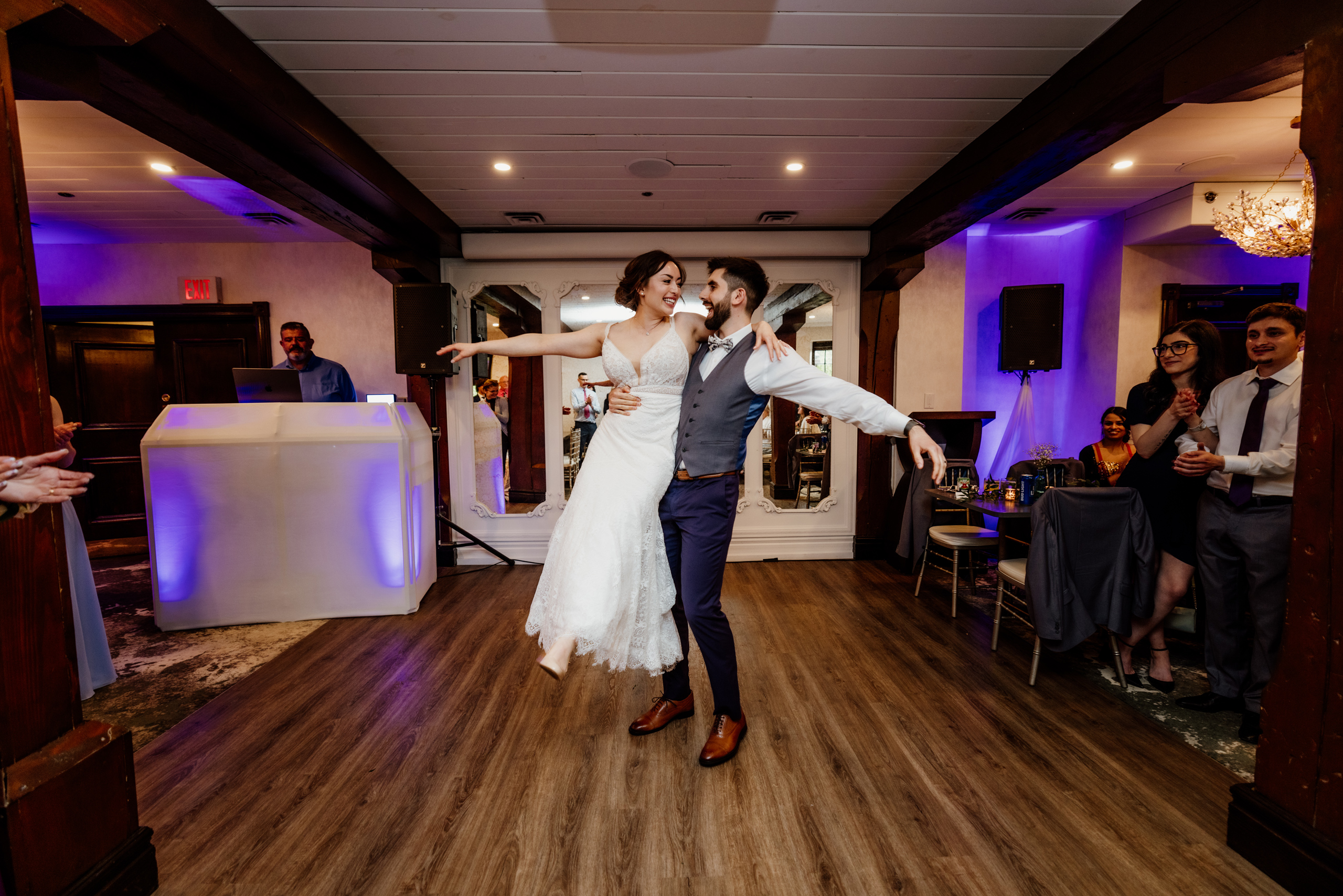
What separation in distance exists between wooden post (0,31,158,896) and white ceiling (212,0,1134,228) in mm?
1254

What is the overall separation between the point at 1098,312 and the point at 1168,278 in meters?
0.51

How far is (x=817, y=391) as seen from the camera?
1.94 metres

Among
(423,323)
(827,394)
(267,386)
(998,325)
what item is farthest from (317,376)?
(998,325)

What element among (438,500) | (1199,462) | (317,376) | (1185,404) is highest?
(317,376)

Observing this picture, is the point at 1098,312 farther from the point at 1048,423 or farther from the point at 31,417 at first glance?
the point at 31,417

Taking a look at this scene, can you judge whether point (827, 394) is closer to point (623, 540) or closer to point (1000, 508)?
point (623, 540)

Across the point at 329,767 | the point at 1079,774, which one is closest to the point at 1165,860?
the point at 1079,774

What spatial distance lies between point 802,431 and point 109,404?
664 cm

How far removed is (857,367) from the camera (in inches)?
193

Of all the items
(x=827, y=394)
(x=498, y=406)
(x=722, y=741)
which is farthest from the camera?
(x=498, y=406)

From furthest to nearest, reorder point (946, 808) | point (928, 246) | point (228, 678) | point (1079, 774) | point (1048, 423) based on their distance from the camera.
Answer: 1. point (1048, 423)
2. point (928, 246)
3. point (228, 678)
4. point (1079, 774)
5. point (946, 808)

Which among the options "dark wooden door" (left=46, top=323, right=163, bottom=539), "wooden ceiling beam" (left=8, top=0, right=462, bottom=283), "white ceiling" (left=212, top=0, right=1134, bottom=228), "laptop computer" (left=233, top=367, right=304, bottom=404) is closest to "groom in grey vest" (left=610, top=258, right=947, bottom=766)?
"white ceiling" (left=212, top=0, right=1134, bottom=228)

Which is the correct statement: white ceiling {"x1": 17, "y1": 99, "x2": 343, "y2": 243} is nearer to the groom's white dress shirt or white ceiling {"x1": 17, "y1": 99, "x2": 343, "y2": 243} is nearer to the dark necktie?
the groom's white dress shirt

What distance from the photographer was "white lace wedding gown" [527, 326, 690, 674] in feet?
6.46
